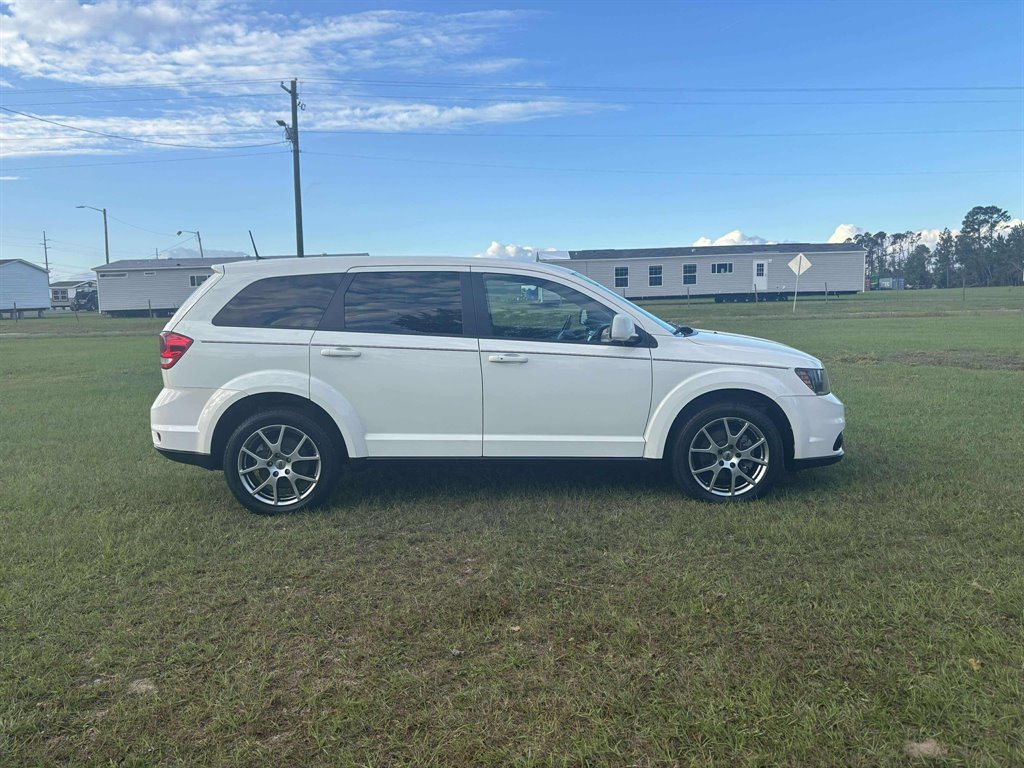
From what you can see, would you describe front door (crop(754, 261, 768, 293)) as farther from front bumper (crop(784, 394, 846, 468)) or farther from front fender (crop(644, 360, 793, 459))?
front fender (crop(644, 360, 793, 459))

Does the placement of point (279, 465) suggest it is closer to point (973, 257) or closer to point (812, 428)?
point (812, 428)

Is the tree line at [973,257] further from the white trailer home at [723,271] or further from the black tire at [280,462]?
the black tire at [280,462]

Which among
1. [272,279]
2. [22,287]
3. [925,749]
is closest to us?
[925,749]

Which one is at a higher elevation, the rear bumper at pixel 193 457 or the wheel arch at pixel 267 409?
the wheel arch at pixel 267 409

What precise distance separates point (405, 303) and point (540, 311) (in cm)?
98

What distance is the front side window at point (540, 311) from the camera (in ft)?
17.6

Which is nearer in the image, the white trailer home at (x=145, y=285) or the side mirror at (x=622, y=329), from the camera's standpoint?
the side mirror at (x=622, y=329)

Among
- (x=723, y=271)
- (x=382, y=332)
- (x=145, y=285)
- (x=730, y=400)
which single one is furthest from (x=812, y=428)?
(x=145, y=285)

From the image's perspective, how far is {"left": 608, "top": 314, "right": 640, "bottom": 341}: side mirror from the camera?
5.18 metres

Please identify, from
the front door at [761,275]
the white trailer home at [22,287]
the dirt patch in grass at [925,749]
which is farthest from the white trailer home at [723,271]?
the dirt patch in grass at [925,749]

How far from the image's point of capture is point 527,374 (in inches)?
208

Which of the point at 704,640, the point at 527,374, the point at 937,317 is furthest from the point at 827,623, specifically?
the point at 937,317

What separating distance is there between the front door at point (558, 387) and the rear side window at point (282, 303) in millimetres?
1154

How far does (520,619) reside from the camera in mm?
3596
